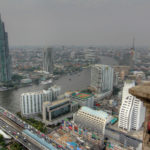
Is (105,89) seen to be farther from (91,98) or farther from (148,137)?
Result: (148,137)

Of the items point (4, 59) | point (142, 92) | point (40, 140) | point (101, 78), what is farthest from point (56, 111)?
point (4, 59)

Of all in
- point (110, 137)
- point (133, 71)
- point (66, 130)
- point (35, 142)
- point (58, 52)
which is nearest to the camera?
point (35, 142)

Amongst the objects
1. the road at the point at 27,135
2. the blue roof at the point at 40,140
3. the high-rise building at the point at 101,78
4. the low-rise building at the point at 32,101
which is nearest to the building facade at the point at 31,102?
the low-rise building at the point at 32,101

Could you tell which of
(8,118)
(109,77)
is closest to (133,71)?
(109,77)

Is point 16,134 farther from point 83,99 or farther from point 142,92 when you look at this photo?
point 142,92

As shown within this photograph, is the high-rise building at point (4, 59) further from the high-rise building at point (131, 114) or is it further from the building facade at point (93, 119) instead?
the high-rise building at point (131, 114)

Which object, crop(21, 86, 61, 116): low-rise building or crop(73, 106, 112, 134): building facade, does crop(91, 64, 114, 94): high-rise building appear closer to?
crop(21, 86, 61, 116): low-rise building

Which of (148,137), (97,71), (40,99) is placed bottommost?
(40,99)
